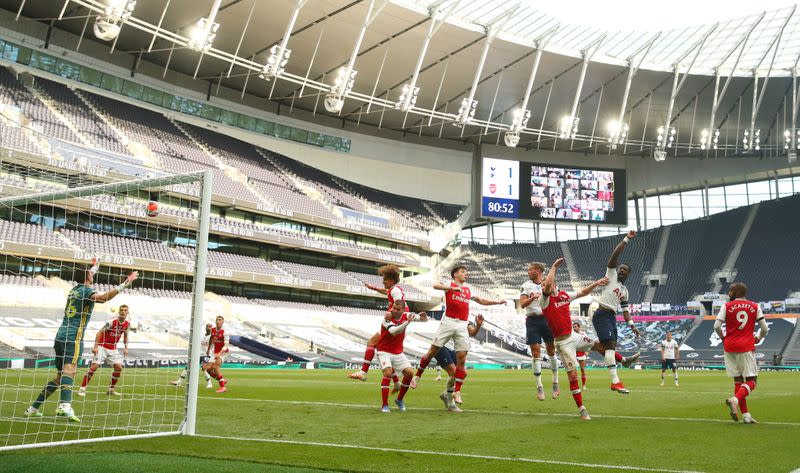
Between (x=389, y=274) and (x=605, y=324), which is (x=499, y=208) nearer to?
(x=605, y=324)

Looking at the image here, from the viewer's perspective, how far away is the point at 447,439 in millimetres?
7438

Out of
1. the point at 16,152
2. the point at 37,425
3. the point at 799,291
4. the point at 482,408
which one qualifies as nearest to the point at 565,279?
the point at 799,291

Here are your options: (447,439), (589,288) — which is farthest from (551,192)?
(447,439)

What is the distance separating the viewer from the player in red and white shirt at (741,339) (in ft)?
30.1

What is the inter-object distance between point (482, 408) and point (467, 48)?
3808cm

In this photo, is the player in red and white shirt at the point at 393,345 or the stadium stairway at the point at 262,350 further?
the stadium stairway at the point at 262,350

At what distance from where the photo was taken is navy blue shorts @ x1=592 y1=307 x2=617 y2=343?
42.1 ft

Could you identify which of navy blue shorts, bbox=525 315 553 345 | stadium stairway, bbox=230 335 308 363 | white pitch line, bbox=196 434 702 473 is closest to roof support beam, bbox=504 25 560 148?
stadium stairway, bbox=230 335 308 363

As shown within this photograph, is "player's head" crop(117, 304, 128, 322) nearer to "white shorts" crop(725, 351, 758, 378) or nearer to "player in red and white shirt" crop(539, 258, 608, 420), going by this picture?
"player in red and white shirt" crop(539, 258, 608, 420)

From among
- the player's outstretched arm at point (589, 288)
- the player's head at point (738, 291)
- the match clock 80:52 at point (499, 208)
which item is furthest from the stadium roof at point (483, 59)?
the player's head at point (738, 291)

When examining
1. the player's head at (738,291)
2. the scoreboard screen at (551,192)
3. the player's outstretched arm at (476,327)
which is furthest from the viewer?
the scoreboard screen at (551,192)

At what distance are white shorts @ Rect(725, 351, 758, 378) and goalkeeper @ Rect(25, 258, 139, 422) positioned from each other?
27.1ft

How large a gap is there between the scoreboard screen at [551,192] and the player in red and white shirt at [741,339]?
137ft

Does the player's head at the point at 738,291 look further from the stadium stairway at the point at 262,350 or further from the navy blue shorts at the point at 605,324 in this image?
A: the stadium stairway at the point at 262,350
